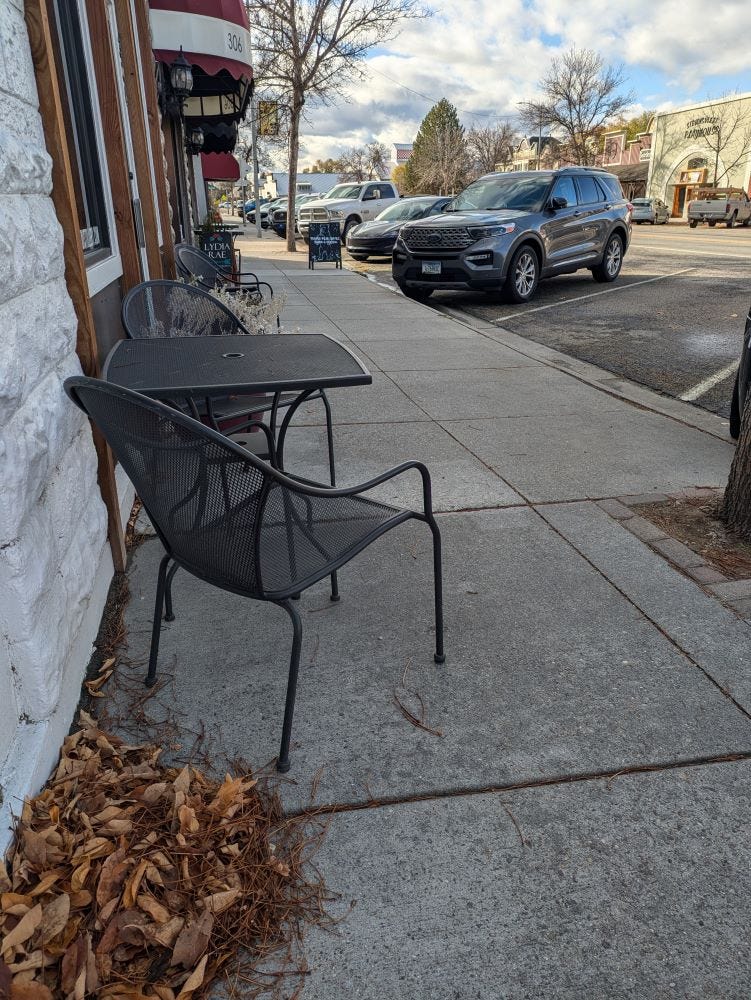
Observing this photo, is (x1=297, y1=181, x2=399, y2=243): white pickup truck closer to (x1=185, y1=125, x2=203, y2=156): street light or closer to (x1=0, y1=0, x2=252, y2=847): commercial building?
(x1=185, y1=125, x2=203, y2=156): street light

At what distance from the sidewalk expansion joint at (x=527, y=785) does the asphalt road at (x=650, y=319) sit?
440cm

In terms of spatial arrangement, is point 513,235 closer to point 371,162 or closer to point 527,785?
point 527,785

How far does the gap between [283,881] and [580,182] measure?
12876 mm

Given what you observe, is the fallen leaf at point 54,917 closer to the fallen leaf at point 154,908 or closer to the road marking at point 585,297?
the fallen leaf at point 154,908

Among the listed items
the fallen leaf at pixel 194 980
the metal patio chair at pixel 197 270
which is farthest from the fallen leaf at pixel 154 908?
the metal patio chair at pixel 197 270

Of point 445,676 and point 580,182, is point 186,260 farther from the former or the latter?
point 580,182

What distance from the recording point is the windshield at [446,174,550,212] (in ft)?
39.0

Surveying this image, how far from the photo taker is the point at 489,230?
35.8 feet

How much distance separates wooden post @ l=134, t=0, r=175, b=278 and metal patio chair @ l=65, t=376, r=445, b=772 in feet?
15.9

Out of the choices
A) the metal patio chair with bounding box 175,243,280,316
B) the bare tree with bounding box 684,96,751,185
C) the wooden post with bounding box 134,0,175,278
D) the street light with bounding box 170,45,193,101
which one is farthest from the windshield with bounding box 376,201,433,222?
the bare tree with bounding box 684,96,751,185

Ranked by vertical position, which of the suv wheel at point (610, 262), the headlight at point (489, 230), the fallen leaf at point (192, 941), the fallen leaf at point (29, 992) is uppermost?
the headlight at point (489, 230)

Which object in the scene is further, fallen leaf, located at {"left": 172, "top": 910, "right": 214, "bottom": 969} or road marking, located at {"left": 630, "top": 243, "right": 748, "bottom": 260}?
road marking, located at {"left": 630, "top": 243, "right": 748, "bottom": 260}

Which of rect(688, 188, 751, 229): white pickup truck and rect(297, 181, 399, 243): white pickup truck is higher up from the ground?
rect(297, 181, 399, 243): white pickup truck

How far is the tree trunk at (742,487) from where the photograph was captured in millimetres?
3566
